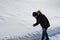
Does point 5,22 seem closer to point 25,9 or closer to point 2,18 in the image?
point 2,18

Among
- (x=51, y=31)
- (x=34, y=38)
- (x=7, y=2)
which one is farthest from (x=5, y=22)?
(x=7, y=2)

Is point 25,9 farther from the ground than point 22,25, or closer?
farther from the ground

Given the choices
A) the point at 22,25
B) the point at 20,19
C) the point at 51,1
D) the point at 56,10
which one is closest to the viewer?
the point at 22,25

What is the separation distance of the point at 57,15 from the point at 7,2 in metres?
1.53

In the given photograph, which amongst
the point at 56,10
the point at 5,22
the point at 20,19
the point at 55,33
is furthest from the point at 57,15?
the point at 5,22

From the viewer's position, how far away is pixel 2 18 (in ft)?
11.6

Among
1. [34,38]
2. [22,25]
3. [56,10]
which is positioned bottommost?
[34,38]

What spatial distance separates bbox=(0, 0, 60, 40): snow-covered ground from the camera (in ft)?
10.0

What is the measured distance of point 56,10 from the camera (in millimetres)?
4309

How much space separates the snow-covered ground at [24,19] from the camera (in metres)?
3.05

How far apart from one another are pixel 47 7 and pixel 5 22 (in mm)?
1524

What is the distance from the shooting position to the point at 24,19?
3.57 meters

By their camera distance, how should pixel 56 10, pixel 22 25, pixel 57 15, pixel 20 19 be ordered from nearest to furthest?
1. pixel 22 25
2. pixel 20 19
3. pixel 57 15
4. pixel 56 10

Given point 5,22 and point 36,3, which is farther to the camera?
point 36,3
